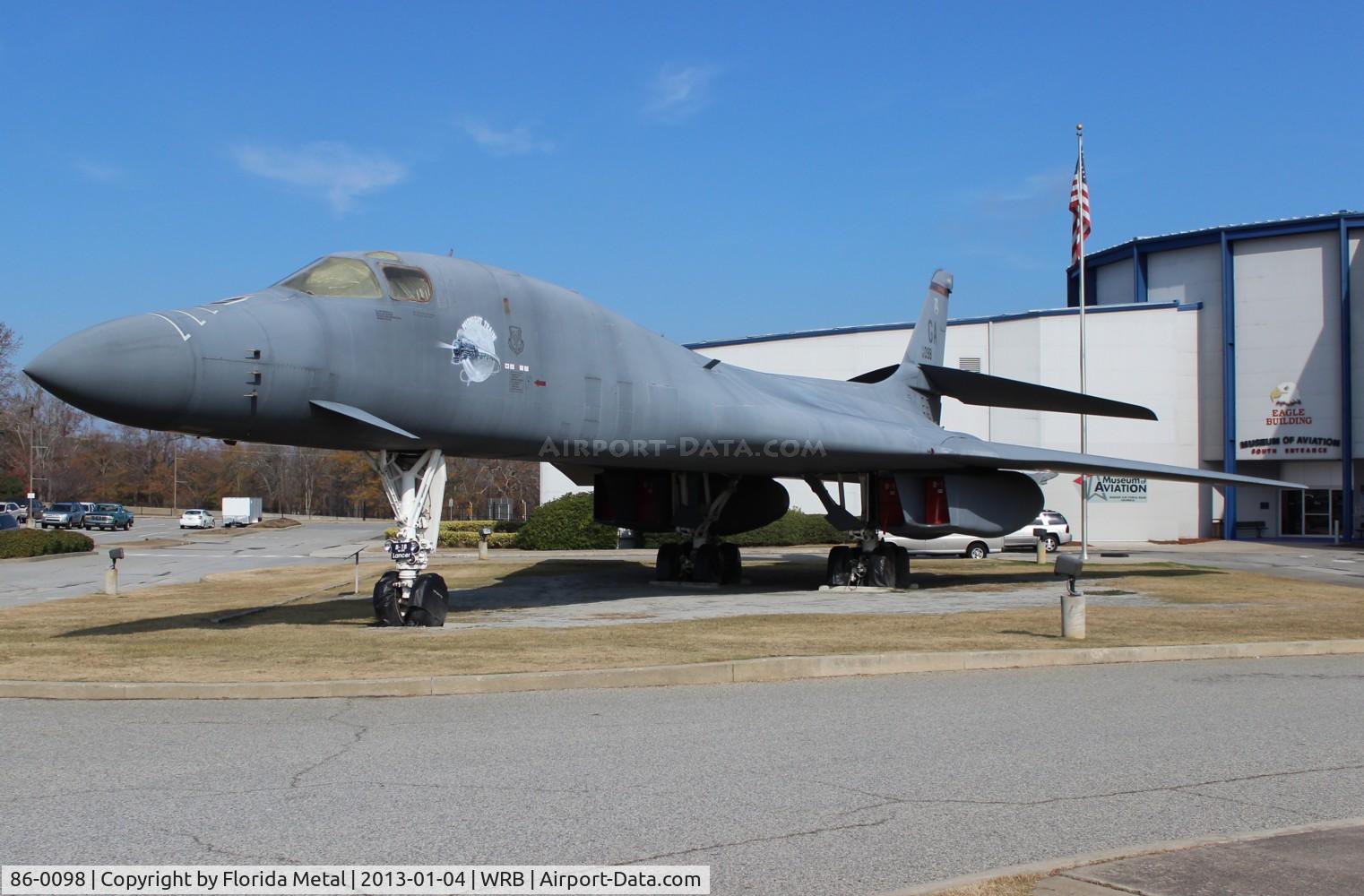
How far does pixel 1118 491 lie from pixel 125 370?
39.5m

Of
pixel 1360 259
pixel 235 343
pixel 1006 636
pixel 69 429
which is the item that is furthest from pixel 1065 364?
pixel 69 429

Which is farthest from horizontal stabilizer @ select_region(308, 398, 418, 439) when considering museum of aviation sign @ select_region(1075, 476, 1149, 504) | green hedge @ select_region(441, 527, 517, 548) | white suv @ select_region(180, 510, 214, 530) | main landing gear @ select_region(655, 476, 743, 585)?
white suv @ select_region(180, 510, 214, 530)

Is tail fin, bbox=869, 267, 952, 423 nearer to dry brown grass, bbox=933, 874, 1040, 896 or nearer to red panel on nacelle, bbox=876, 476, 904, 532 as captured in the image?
red panel on nacelle, bbox=876, 476, 904, 532

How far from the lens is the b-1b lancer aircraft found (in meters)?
10.8

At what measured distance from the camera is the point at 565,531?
123ft

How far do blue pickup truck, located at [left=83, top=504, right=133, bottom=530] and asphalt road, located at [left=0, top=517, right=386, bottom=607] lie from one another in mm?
15792

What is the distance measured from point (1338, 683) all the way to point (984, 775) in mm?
5275

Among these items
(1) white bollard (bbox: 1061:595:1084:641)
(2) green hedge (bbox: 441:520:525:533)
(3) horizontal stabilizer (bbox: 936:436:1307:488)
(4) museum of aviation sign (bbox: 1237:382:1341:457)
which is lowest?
(1) white bollard (bbox: 1061:595:1084:641)

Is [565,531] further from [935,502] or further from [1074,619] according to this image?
[1074,619]

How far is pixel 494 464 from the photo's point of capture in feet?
288

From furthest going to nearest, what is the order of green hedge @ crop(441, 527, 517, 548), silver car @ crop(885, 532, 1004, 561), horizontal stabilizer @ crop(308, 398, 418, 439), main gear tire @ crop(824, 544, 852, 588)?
1. green hedge @ crop(441, 527, 517, 548)
2. silver car @ crop(885, 532, 1004, 561)
3. main gear tire @ crop(824, 544, 852, 588)
4. horizontal stabilizer @ crop(308, 398, 418, 439)

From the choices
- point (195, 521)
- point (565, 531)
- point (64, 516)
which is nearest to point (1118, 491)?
point (565, 531)
